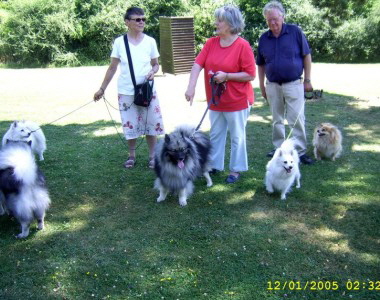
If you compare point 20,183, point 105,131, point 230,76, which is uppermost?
point 230,76

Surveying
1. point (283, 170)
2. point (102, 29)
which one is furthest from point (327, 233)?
point (102, 29)

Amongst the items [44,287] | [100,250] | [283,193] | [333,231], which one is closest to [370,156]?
[283,193]

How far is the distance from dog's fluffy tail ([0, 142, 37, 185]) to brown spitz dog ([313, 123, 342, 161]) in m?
3.50

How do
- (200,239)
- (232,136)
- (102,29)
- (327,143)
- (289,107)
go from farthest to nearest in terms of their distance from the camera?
(102,29), (327,143), (289,107), (232,136), (200,239)

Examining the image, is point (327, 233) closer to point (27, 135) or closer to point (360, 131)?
Result: point (360, 131)

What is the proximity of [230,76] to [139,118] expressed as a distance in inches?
54.7

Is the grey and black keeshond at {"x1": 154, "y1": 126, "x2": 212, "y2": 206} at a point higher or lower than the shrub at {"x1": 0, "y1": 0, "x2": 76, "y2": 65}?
lower

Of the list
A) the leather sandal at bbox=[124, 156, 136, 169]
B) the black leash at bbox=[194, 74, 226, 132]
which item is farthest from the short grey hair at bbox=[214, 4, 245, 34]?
the leather sandal at bbox=[124, 156, 136, 169]

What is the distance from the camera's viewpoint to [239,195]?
13.0 ft

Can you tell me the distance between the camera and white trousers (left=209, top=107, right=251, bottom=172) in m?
3.95

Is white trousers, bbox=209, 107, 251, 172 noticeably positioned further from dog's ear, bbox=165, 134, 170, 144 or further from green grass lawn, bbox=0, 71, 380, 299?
dog's ear, bbox=165, 134, 170, 144

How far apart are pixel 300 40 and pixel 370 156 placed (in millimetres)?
1911

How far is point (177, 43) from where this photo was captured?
12.3 meters

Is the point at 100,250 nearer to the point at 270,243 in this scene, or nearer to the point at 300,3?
the point at 270,243
